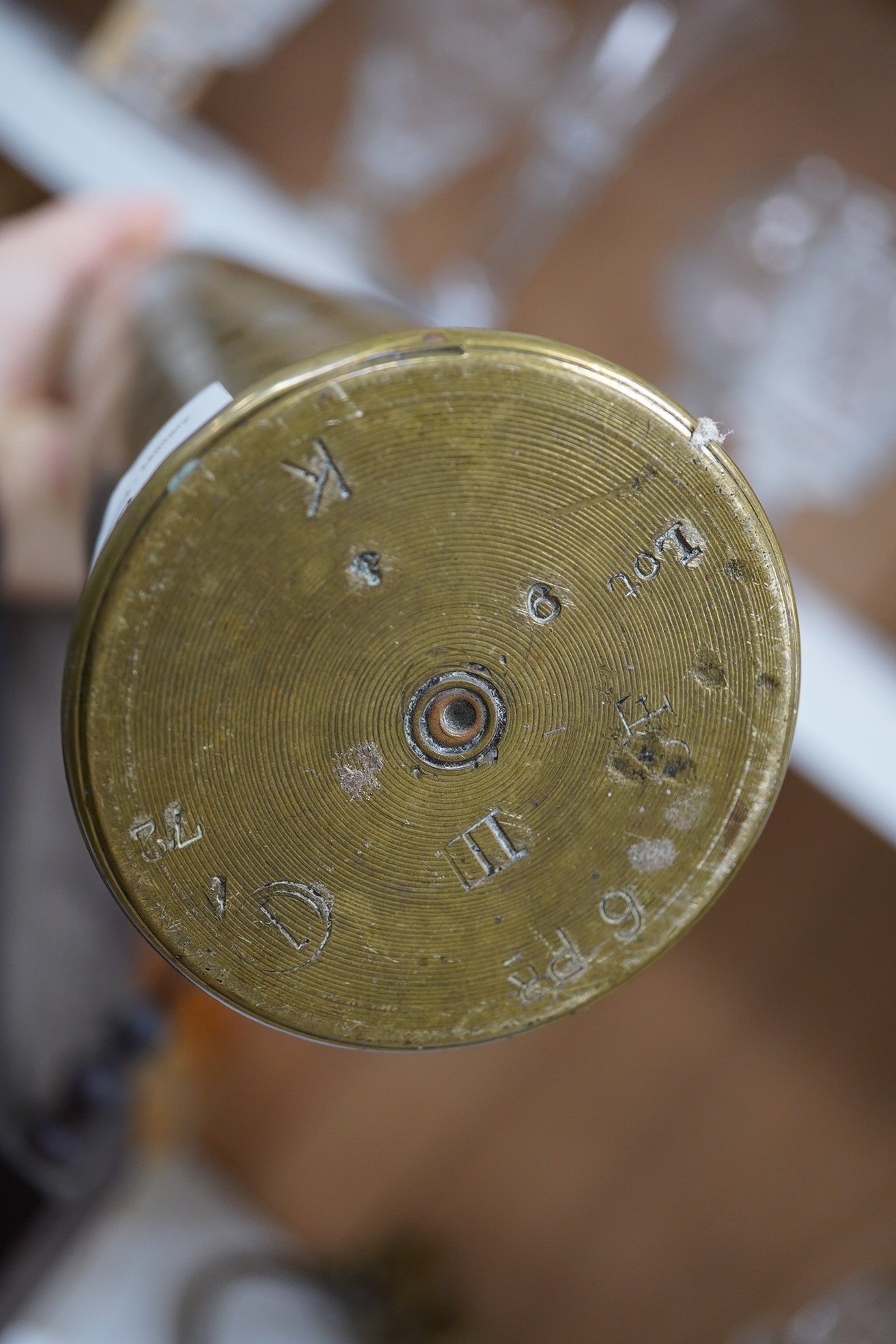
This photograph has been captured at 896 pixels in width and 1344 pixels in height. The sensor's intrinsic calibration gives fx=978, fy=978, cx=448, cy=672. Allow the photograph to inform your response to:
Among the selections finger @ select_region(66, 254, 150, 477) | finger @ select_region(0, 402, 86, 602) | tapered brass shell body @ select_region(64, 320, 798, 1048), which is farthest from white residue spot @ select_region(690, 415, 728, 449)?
finger @ select_region(0, 402, 86, 602)

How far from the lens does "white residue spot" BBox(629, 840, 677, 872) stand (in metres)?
0.20

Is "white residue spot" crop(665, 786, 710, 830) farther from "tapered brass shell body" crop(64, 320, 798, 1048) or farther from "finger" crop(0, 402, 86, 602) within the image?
"finger" crop(0, 402, 86, 602)

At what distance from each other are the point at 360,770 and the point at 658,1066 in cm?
62

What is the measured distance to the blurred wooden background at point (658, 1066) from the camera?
52 centimetres

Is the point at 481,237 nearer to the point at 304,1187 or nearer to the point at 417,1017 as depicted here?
the point at 417,1017

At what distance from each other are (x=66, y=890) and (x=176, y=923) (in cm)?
45

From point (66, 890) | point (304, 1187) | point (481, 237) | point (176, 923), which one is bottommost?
point (304, 1187)

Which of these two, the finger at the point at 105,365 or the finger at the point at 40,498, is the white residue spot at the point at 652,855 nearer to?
the finger at the point at 105,365

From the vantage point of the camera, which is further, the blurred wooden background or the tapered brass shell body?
the blurred wooden background

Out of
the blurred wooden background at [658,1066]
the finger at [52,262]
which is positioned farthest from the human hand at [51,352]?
the blurred wooden background at [658,1066]

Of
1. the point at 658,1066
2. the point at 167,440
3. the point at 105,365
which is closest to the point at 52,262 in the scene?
the point at 105,365

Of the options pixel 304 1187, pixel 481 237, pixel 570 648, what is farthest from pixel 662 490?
pixel 304 1187

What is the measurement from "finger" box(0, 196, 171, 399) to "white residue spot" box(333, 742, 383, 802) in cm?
35

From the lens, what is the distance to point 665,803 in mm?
199
